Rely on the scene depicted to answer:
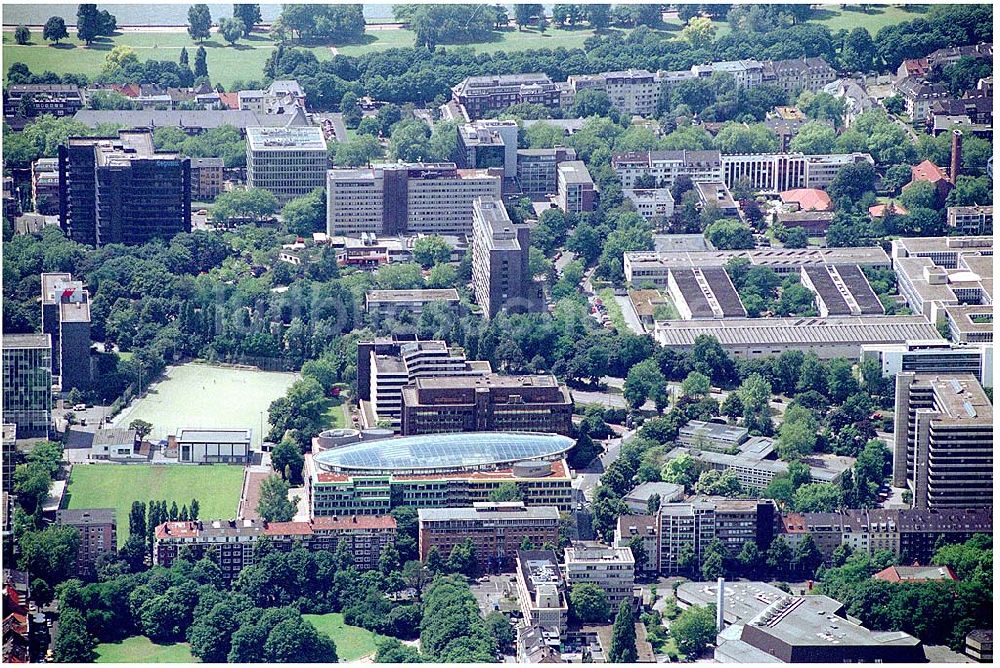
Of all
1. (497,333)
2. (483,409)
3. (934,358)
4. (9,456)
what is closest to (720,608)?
(483,409)

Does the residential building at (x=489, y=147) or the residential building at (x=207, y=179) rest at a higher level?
the residential building at (x=489, y=147)

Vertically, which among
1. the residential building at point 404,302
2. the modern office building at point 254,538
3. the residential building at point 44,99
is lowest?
the modern office building at point 254,538

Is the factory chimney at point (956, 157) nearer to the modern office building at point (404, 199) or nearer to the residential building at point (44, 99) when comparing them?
the modern office building at point (404, 199)

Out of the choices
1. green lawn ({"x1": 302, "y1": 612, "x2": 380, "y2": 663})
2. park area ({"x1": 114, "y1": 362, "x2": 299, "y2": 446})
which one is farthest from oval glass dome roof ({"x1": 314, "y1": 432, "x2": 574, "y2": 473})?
green lawn ({"x1": 302, "y1": 612, "x2": 380, "y2": 663})

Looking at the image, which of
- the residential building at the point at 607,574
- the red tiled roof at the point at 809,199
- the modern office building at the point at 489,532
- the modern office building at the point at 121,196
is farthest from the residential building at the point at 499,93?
the residential building at the point at 607,574

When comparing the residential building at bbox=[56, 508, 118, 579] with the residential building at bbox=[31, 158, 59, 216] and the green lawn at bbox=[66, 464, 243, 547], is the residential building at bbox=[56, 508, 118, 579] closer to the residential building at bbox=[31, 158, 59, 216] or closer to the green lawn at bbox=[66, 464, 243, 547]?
the green lawn at bbox=[66, 464, 243, 547]

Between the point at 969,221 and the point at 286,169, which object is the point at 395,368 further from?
the point at 969,221
